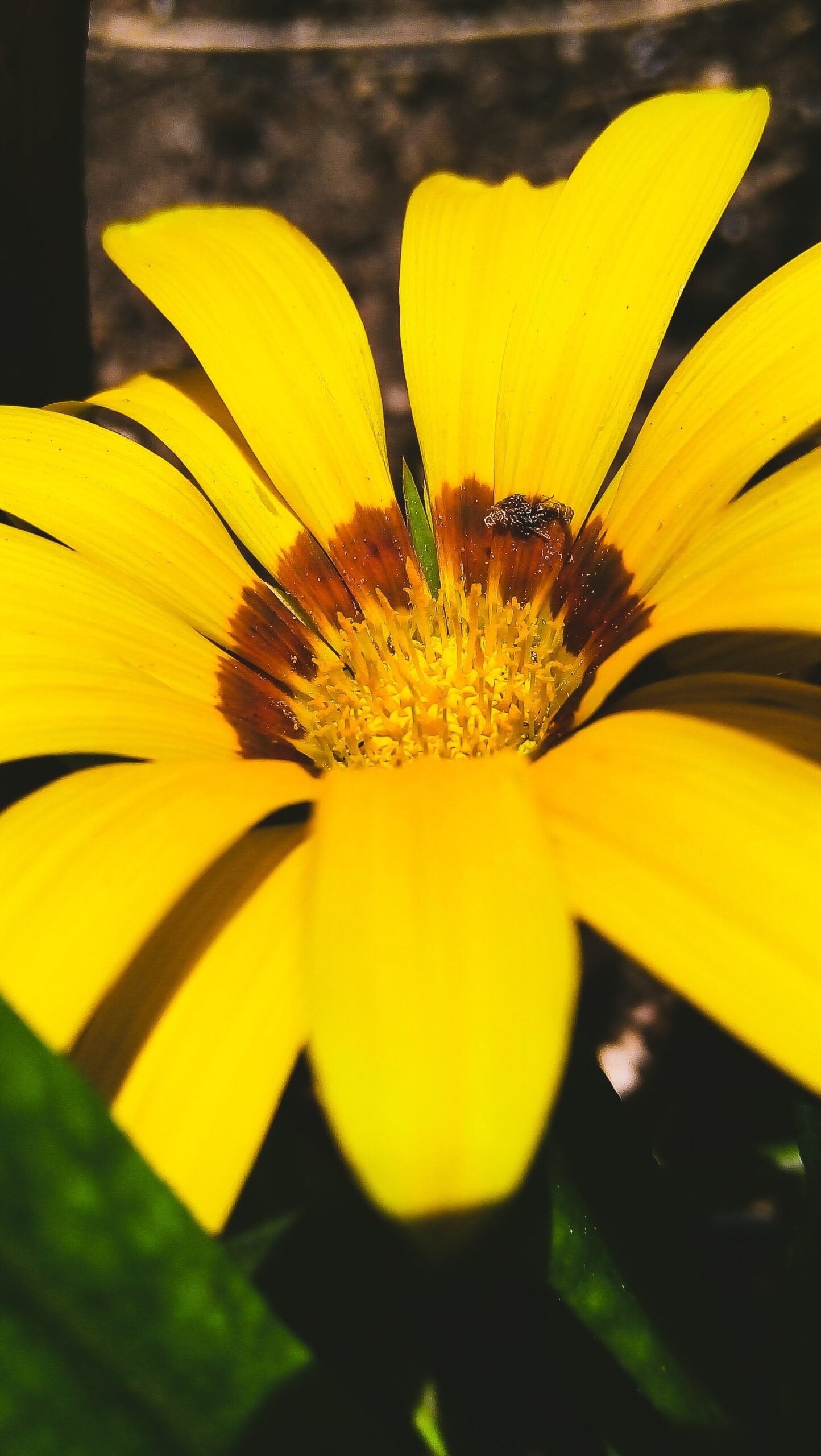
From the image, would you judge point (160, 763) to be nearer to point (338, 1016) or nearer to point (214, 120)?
point (338, 1016)

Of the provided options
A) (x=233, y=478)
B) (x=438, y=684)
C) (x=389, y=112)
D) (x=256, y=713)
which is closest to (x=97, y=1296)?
(x=256, y=713)

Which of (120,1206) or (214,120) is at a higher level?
(214,120)

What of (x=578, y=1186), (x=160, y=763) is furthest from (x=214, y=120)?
(x=578, y=1186)

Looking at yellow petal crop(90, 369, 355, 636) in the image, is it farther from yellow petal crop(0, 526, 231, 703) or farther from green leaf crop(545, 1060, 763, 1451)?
green leaf crop(545, 1060, 763, 1451)

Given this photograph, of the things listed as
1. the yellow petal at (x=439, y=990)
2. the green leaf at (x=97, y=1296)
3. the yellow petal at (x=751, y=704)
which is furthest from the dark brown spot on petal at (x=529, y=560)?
the green leaf at (x=97, y=1296)

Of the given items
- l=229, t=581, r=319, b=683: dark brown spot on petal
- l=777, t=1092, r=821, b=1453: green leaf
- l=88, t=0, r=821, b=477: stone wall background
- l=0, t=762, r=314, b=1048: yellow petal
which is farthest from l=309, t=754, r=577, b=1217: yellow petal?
l=88, t=0, r=821, b=477: stone wall background

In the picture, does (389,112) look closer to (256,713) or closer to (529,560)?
(529,560)
